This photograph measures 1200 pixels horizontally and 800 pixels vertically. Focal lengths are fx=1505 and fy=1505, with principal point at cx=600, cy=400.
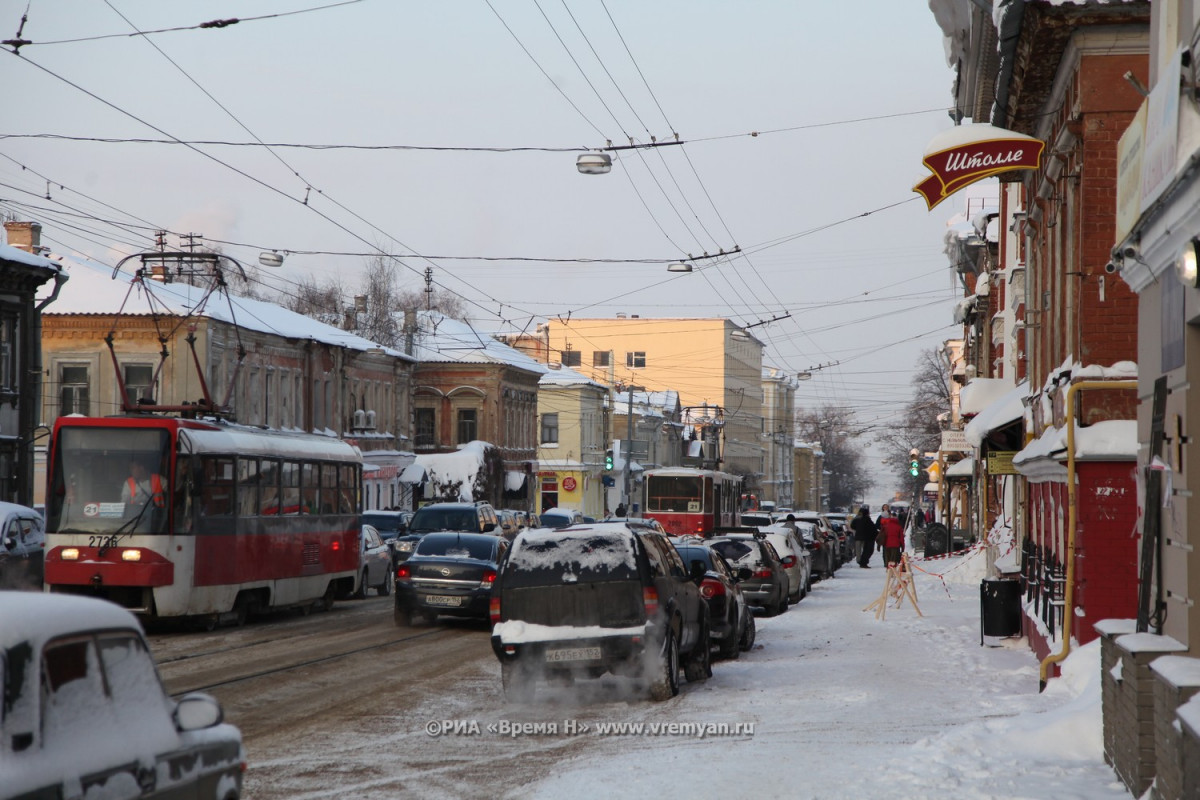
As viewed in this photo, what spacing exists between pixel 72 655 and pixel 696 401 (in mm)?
130539

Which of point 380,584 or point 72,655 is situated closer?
point 72,655

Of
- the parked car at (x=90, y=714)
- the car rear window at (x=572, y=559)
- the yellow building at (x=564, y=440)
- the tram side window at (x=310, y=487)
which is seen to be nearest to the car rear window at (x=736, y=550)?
the tram side window at (x=310, y=487)

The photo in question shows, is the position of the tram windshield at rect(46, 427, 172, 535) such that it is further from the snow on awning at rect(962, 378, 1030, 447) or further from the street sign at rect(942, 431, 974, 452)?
the street sign at rect(942, 431, 974, 452)

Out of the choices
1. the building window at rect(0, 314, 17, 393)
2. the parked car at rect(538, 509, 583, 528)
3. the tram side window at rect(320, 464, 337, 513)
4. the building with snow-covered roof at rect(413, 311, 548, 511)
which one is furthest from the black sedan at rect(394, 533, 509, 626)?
the building with snow-covered roof at rect(413, 311, 548, 511)

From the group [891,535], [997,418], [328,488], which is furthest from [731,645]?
[891,535]

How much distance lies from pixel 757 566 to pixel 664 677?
1302 cm

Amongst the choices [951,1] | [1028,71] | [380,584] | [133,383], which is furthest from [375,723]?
[133,383]

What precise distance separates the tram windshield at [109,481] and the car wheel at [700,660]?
8.96 m

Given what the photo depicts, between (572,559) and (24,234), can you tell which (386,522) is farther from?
(572,559)

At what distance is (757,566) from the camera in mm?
26562

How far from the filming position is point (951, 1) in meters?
23.1

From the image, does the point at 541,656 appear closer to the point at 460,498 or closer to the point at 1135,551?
the point at 1135,551

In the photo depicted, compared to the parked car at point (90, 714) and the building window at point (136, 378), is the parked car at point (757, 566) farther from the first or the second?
the building window at point (136, 378)

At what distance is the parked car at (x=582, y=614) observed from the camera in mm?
13727
